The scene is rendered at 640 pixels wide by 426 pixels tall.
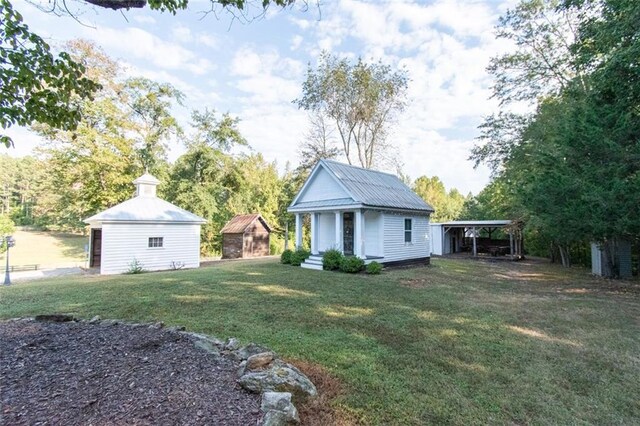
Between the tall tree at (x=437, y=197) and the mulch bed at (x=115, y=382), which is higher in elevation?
the tall tree at (x=437, y=197)

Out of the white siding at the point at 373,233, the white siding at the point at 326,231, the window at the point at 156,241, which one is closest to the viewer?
the white siding at the point at 373,233

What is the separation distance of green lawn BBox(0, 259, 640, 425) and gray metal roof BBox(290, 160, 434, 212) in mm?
4865

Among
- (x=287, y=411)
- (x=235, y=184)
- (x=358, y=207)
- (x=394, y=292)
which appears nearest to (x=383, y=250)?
(x=358, y=207)

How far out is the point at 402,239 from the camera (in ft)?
49.6

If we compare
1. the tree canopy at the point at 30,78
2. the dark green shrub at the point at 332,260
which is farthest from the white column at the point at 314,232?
the tree canopy at the point at 30,78

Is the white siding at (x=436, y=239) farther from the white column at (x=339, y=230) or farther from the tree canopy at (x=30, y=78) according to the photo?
the tree canopy at (x=30, y=78)

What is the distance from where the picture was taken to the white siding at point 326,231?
16062mm

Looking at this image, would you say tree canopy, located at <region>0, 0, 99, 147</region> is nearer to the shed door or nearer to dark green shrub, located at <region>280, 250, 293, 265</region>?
dark green shrub, located at <region>280, 250, 293, 265</region>

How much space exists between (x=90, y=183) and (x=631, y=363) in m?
25.3

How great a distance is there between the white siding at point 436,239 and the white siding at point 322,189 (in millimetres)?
13665

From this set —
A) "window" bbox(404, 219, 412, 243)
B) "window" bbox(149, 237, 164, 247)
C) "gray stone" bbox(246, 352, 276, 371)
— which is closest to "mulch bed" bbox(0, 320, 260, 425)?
"gray stone" bbox(246, 352, 276, 371)

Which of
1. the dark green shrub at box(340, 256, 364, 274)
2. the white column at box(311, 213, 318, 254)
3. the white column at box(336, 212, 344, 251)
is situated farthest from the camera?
the white column at box(311, 213, 318, 254)

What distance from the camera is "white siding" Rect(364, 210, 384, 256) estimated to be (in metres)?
14.1

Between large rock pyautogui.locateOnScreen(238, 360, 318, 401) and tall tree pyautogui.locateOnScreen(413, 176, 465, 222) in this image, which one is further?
tall tree pyautogui.locateOnScreen(413, 176, 465, 222)
